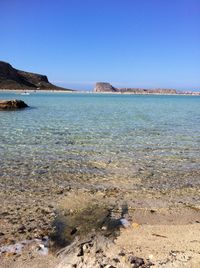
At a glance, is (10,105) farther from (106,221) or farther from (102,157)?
(106,221)

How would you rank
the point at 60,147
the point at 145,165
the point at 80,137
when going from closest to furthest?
the point at 145,165 < the point at 60,147 < the point at 80,137

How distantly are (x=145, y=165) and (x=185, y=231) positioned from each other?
5.36 metres

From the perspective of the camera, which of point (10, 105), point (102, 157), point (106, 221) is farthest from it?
point (10, 105)

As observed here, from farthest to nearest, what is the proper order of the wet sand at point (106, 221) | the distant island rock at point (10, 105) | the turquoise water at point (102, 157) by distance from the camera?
the distant island rock at point (10, 105) < the turquoise water at point (102, 157) < the wet sand at point (106, 221)

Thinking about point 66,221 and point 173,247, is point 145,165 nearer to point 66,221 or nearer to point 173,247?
point 66,221

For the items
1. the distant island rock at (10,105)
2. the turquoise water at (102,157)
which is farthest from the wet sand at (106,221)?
the distant island rock at (10,105)

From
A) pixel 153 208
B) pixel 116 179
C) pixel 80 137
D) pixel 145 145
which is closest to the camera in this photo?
pixel 153 208

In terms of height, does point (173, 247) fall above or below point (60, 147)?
above

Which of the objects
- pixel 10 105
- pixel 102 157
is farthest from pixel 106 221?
pixel 10 105

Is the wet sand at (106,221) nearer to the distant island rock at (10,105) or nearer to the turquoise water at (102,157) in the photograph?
the turquoise water at (102,157)

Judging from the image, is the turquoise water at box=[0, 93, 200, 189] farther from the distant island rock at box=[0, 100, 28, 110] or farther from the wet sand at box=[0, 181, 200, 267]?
the distant island rock at box=[0, 100, 28, 110]

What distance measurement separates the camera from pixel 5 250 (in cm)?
523

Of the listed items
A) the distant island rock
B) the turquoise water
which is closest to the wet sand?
the turquoise water

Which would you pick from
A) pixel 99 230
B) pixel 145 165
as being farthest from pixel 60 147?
pixel 99 230
